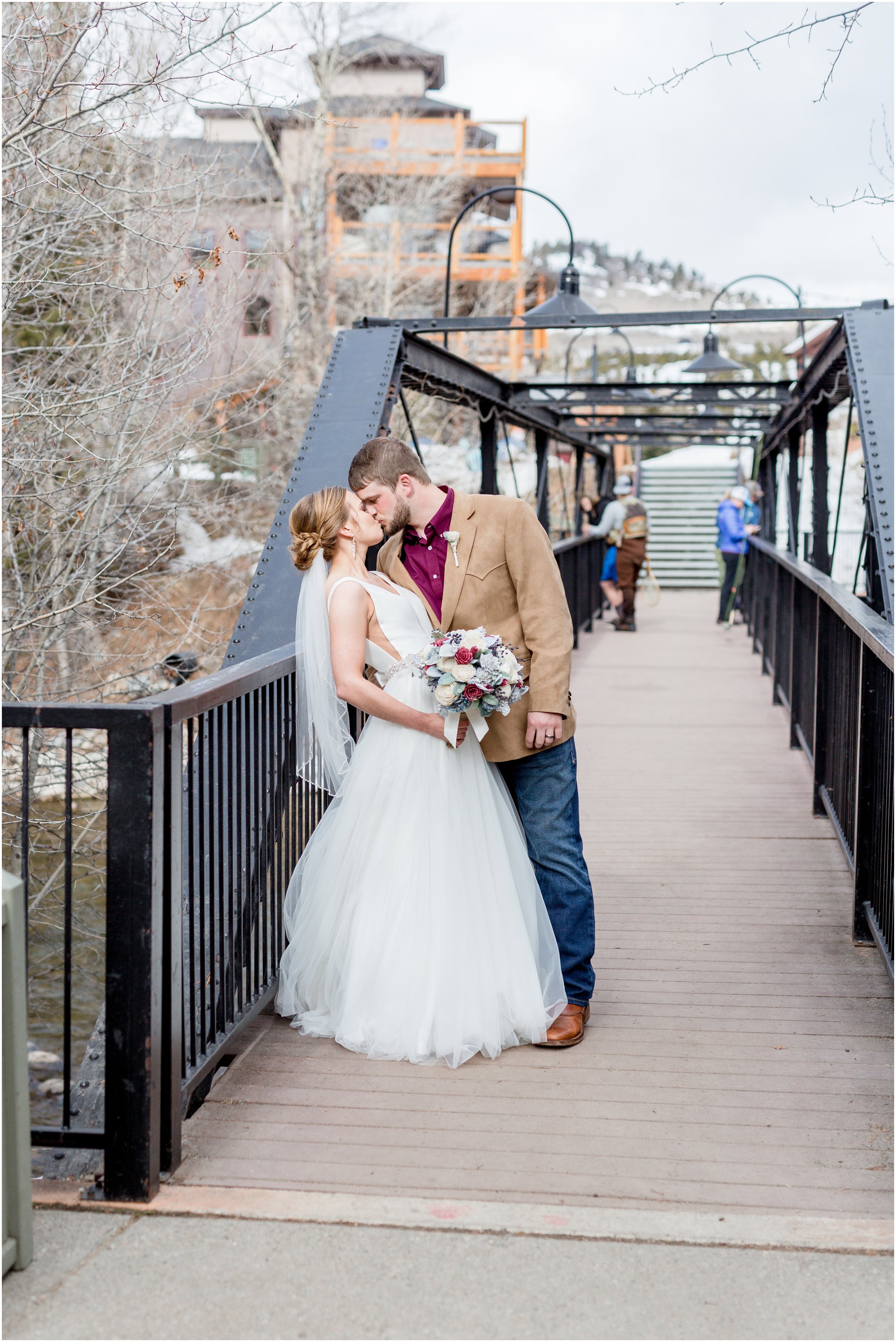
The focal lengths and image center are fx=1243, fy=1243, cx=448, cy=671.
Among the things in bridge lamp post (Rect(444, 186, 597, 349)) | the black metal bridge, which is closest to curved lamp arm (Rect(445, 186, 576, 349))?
bridge lamp post (Rect(444, 186, 597, 349))

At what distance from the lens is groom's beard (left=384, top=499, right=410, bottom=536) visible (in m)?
3.89

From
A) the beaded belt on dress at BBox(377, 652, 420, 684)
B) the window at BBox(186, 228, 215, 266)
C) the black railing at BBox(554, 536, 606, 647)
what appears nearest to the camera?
the beaded belt on dress at BBox(377, 652, 420, 684)

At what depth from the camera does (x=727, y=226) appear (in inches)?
751

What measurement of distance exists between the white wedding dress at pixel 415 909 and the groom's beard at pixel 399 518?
19cm

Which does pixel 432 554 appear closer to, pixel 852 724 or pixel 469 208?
pixel 852 724

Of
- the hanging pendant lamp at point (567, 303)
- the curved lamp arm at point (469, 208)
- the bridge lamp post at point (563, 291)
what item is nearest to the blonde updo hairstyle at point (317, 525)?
the curved lamp arm at point (469, 208)

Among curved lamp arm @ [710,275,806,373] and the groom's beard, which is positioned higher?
curved lamp arm @ [710,275,806,373]

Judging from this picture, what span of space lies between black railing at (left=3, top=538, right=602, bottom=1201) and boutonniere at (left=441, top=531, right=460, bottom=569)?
25.7 inches

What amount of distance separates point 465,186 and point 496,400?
23.1m

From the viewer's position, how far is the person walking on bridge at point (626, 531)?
1631 cm

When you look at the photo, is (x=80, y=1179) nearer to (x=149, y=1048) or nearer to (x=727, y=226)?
(x=149, y=1048)

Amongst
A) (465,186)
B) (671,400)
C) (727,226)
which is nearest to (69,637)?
(671,400)

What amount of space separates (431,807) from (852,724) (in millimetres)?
2364

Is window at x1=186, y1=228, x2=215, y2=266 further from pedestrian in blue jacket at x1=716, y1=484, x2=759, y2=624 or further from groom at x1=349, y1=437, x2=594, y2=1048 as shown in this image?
pedestrian in blue jacket at x1=716, y1=484, x2=759, y2=624
